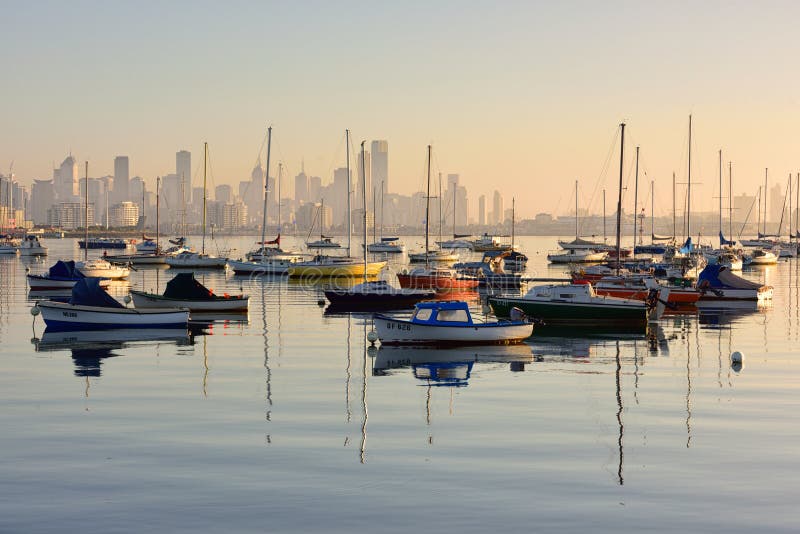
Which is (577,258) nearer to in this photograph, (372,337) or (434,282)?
(434,282)

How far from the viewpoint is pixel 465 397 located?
3328 cm

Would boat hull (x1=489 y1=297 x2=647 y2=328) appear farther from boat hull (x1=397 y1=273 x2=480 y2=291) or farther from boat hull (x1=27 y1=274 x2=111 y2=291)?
boat hull (x1=27 y1=274 x2=111 y2=291)

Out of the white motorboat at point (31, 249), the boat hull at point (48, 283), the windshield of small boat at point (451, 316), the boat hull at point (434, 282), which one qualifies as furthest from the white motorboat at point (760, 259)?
the windshield of small boat at point (451, 316)

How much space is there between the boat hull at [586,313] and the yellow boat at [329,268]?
156ft

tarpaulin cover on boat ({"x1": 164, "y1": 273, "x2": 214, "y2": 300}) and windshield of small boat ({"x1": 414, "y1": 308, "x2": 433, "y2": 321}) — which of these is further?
tarpaulin cover on boat ({"x1": 164, "y1": 273, "x2": 214, "y2": 300})

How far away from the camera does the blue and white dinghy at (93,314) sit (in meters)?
51.7

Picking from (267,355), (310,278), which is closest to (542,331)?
(267,355)

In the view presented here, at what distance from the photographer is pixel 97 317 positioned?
51.8 m

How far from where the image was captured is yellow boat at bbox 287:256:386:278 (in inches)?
4077

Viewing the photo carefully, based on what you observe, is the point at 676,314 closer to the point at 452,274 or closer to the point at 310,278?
the point at 452,274

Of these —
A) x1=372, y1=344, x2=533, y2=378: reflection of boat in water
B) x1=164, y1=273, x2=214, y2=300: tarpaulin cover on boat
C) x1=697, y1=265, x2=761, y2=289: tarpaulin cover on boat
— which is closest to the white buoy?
x1=372, y1=344, x2=533, y2=378: reflection of boat in water

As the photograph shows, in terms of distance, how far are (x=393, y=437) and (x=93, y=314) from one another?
29004 millimetres

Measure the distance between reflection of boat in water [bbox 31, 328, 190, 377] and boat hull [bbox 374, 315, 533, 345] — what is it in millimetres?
9560

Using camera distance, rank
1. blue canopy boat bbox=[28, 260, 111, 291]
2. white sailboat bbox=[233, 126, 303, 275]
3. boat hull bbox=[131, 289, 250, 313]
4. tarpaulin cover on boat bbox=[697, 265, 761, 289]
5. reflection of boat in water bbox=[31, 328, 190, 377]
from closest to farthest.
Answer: reflection of boat in water bbox=[31, 328, 190, 377] < boat hull bbox=[131, 289, 250, 313] < tarpaulin cover on boat bbox=[697, 265, 761, 289] < blue canopy boat bbox=[28, 260, 111, 291] < white sailboat bbox=[233, 126, 303, 275]
